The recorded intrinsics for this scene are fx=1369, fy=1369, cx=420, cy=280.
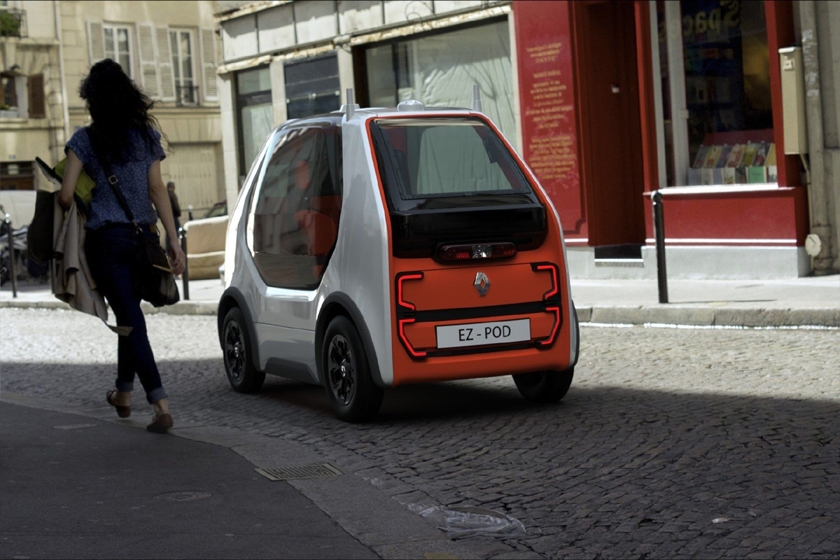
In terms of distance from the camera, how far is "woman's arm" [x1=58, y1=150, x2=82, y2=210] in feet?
22.6

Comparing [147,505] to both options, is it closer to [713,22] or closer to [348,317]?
[348,317]

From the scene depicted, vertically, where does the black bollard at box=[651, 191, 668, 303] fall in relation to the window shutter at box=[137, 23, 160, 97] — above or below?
below

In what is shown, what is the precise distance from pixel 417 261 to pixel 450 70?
486 inches

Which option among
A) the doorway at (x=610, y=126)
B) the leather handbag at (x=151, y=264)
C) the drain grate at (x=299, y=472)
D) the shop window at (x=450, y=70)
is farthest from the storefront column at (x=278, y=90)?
the drain grate at (x=299, y=472)

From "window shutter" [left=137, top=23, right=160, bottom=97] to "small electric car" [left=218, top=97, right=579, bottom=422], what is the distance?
114 ft

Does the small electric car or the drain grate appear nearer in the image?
the drain grate

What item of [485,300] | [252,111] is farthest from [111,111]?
[252,111]

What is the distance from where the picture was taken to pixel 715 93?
15375mm

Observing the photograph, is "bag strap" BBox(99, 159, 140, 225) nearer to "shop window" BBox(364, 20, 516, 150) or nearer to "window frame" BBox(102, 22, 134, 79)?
"shop window" BBox(364, 20, 516, 150)

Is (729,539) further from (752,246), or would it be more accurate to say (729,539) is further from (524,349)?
(752,246)

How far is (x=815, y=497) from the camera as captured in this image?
501 cm

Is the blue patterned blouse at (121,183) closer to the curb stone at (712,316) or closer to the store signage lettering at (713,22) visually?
the curb stone at (712,316)

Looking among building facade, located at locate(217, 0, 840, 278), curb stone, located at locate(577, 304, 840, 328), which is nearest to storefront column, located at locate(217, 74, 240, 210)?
building facade, located at locate(217, 0, 840, 278)

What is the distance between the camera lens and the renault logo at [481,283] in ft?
23.1
